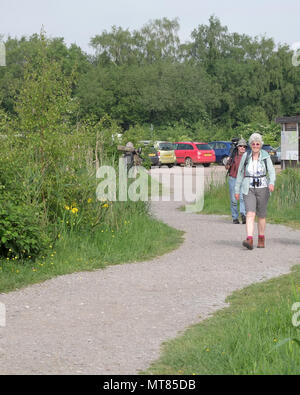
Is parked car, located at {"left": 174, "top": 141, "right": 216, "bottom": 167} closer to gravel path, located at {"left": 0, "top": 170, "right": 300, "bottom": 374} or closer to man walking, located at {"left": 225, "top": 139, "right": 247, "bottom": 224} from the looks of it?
man walking, located at {"left": 225, "top": 139, "right": 247, "bottom": 224}

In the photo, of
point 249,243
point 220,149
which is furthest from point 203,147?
point 249,243

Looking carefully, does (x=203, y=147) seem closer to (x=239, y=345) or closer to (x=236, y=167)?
(x=236, y=167)

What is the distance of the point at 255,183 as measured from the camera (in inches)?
444

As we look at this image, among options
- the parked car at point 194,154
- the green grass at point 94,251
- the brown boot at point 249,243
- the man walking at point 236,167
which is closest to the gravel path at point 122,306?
the brown boot at point 249,243

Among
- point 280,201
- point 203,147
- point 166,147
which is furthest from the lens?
point 203,147

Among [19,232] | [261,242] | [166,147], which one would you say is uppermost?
[166,147]

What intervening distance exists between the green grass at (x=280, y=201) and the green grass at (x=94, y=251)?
3.76 m

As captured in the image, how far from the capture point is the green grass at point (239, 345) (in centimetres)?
490

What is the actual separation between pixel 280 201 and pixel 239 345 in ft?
39.7

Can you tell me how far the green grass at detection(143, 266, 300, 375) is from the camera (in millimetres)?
4898

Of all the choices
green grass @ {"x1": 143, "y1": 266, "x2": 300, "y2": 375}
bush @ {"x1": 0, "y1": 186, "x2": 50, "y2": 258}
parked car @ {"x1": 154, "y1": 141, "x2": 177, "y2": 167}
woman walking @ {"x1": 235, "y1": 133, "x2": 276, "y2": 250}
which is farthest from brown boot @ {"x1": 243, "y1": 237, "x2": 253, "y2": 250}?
parked car @ {"x1": 154, "y1": 141, "x2": 177, "y2": 167}

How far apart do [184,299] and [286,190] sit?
10.6 metres

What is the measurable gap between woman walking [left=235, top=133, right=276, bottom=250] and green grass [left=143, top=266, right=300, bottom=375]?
4.27m

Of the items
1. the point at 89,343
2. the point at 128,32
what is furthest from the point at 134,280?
the point at 128,32
